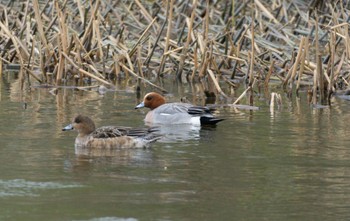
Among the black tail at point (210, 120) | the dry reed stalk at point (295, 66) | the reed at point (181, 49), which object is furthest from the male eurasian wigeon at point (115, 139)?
the dry reed stalk at point (295, 66)

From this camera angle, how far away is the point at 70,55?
15.3 meters

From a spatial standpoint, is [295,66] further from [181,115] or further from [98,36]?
[98,36]

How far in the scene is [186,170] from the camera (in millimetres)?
8680

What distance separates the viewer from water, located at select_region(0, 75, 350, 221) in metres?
7.12

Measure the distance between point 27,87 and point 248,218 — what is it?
8.45 m

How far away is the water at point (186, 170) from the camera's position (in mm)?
7121

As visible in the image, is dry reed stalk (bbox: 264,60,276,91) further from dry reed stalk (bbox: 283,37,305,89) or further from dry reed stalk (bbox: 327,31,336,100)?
dry reed stalk (bbox: 327,31,336,100)

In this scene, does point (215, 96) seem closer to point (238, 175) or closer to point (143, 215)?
point (238, 175)

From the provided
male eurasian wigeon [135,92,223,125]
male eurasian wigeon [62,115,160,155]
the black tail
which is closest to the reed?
male eurasian wigeon [135,92,223,125]

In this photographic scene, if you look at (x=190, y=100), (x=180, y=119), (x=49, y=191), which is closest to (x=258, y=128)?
(x=180, y=119)

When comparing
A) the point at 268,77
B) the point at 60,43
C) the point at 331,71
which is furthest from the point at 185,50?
the point at 331,71

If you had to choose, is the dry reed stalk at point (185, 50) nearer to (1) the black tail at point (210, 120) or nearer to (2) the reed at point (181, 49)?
(2) the reed at point (181, 49)

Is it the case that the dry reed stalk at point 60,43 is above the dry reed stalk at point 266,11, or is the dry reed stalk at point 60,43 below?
below

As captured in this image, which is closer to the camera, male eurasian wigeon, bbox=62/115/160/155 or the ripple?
the ripple
